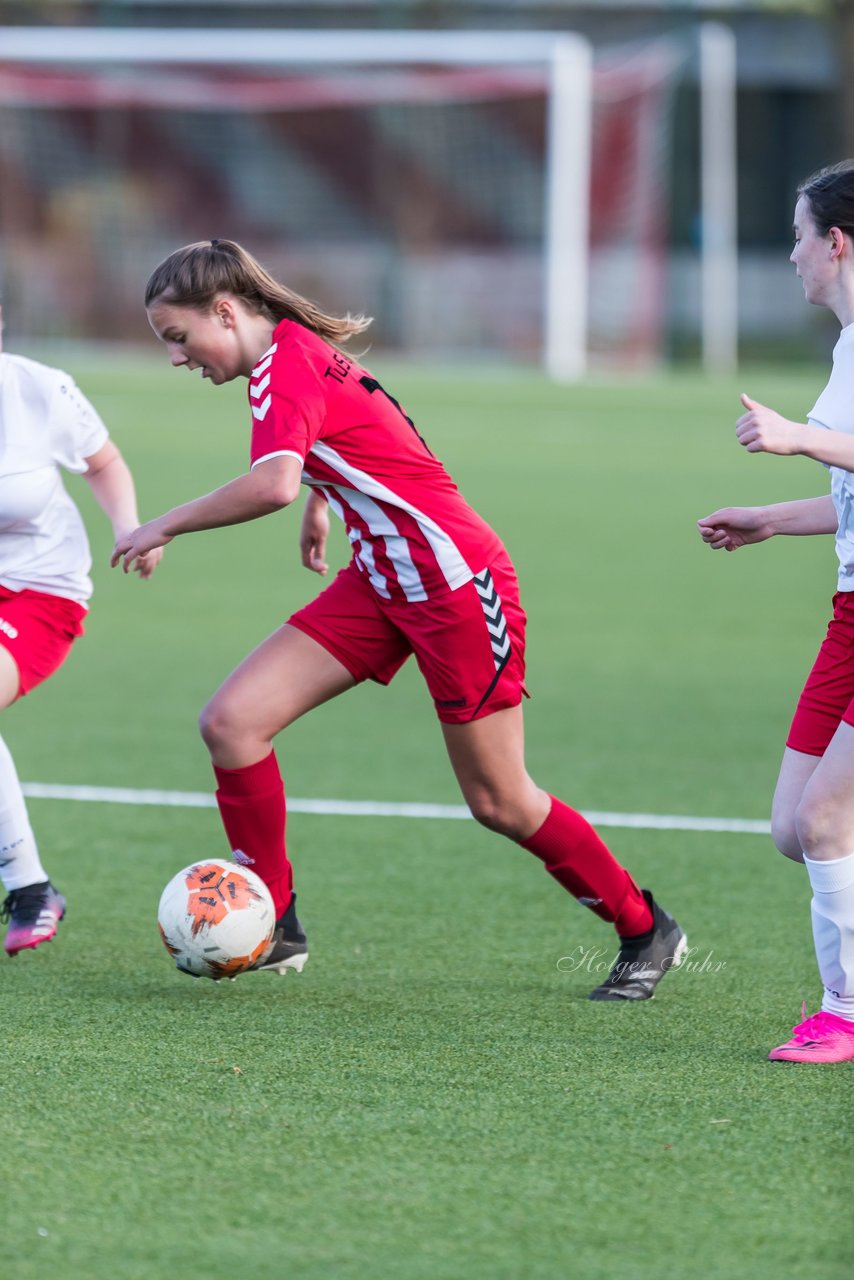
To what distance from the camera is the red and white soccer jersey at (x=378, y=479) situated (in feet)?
13.9

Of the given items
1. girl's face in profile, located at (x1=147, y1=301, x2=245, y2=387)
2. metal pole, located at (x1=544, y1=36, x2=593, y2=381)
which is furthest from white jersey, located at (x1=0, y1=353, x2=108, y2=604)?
metal pole, located at (x1=544, y1=36, x2=593, y2=381)

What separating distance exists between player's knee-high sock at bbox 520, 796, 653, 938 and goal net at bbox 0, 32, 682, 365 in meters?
22.9

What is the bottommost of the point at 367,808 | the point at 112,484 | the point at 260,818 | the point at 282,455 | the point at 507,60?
the point at 367,808

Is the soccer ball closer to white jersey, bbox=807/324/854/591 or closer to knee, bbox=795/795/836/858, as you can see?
knee, bbox=795/795/836/858

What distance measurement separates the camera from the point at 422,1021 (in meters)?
4.29

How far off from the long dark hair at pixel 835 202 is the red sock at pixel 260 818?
184 centimetres

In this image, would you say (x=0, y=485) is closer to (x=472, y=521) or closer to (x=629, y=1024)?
(x=472, y=521)

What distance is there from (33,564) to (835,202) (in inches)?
93.1

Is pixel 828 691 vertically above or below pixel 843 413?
below

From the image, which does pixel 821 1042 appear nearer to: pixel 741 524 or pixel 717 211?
pixel 741 524

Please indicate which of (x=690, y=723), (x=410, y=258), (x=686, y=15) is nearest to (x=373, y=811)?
(x=690, y=723)

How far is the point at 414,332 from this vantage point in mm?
31844

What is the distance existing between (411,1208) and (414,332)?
29.4 metres

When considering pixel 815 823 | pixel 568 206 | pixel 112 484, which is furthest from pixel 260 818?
pixel 568 206
